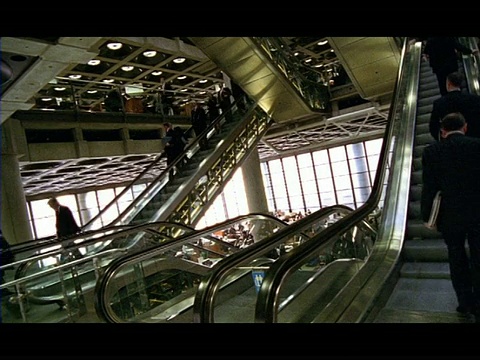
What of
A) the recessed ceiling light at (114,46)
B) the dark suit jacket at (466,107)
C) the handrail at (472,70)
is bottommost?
the dark suit jacket at (466,107)

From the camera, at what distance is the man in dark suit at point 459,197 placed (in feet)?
8.79

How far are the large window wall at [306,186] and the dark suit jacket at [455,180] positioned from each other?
20366 millimetres

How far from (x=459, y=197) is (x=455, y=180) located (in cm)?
12

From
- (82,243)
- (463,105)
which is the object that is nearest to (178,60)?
(82,243)

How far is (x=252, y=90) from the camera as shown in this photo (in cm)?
1174

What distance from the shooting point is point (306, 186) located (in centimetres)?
2917

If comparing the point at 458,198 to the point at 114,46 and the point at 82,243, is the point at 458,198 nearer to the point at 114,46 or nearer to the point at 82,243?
the point at 82,243

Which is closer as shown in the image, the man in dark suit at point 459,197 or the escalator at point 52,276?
the man in dark suit at point 459,197

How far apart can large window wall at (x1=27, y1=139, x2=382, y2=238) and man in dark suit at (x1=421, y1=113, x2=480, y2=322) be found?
20.3 metres

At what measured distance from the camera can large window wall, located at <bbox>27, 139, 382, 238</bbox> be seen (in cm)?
2398

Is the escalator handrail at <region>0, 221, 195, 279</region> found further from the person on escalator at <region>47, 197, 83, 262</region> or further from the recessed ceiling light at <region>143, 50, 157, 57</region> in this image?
the recessed ceiling light at <region>143, 50, 157, 57</region>

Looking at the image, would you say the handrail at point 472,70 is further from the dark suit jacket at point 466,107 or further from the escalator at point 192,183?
the escalator at point 192,183

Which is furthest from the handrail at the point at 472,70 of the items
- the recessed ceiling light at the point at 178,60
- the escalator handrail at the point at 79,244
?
the recessed ceiling light at the point at 178,60

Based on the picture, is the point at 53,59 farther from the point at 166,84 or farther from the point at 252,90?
the point at 166,84
